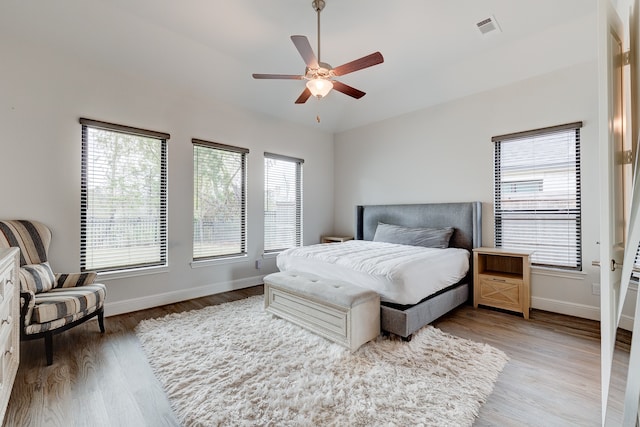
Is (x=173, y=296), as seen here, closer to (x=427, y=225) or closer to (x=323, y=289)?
(x=323, y=289)

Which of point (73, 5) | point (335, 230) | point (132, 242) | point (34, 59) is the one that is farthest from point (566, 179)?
point (34, 59)

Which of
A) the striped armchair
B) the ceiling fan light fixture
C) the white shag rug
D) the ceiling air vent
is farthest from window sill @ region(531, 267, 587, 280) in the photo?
the striped armchair

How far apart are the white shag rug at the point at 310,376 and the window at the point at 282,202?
215cm

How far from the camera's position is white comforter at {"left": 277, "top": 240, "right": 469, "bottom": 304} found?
2.49m

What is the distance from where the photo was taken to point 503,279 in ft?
10.7

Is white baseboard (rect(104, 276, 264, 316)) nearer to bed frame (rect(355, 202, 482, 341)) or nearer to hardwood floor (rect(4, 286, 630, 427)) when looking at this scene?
hardwood floor (rect(4, 286, 630, 427))

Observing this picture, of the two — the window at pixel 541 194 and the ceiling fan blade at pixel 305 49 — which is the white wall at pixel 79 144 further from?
the window at pixel 541 194

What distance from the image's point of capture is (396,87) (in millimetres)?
4418

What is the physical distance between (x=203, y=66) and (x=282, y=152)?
1.79 meters

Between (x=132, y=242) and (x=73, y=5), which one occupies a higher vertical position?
(x=73, y=5)

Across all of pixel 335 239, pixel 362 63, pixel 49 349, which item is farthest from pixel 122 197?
pixel 335 239

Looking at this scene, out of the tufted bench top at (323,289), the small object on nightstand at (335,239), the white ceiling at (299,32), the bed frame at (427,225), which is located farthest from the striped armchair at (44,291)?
the small object on nightstand at (335,239)

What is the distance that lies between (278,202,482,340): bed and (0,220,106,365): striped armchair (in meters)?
2.00

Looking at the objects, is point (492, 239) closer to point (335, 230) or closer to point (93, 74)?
point (335, 230)
